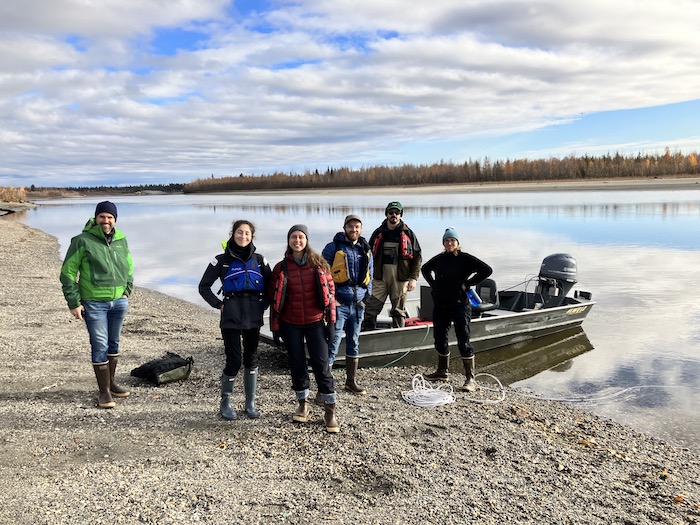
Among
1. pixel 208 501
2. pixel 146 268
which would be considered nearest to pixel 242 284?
pixel 208 501

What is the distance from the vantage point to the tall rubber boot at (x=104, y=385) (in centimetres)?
503

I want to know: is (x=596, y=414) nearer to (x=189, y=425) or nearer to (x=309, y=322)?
(x=309, y=322)

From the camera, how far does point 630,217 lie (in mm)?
34500

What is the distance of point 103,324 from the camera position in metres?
4.86

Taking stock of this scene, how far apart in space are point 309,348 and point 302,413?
687 mm

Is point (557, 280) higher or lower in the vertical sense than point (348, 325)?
lower

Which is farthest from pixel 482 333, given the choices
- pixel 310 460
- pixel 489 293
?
pixel 310 460

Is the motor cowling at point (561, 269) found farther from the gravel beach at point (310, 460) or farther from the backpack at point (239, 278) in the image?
the backpack at point (239, 278)

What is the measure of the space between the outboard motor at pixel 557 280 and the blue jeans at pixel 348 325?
609cm

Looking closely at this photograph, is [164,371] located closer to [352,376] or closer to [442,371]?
[352,376]

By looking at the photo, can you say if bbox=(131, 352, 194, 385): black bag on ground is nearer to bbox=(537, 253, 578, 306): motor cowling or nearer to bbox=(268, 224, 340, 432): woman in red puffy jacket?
bbox=(268, 224, 340, 432): woman in red puffy jacket

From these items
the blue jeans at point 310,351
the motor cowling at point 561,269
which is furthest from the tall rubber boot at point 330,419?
the motor cowling at point 561,269

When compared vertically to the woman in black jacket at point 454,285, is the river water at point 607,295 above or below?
below

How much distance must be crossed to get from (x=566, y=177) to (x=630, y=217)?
181ft
